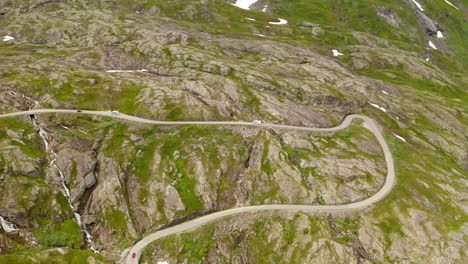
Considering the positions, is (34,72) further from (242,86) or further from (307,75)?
(307,75)

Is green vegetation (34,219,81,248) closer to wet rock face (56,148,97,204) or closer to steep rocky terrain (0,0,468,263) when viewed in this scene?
steep rocky terrain (0,0,468,263)

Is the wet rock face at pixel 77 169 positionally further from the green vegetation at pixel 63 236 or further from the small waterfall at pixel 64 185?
the green vegetation at pixel 63 236

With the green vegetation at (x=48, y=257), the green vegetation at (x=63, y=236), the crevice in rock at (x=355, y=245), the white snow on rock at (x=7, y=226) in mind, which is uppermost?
the green vegetation at (x=48, y=257)

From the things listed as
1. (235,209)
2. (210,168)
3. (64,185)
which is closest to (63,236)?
(64,185)

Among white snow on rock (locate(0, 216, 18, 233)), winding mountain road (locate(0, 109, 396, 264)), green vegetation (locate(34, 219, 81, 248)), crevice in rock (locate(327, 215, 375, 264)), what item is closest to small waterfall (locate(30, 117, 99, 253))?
green vegetation (locate(34, 219, 81, 248))

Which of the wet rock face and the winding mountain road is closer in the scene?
the winding mountain road

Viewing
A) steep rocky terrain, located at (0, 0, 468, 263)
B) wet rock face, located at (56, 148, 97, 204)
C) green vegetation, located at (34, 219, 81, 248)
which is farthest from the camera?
→ wet rock face, located at (56, 148, 97, 204)

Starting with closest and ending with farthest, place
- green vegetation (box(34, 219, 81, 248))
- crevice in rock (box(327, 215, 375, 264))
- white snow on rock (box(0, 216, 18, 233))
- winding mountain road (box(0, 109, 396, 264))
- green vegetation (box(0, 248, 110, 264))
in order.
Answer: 1. green vegetation (box(0, 248, 110, 264))
2. white snow on rock (box(0, 216, 18, 233))
3. green vegetation (box(34, 219, 81, 248))
4. winding mountain road (box(0, 109, 396, 264))
5. crevice in rock (box(327, 215, 375, 264))

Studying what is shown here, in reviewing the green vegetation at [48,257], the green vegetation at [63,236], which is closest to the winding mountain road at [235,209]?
the green vegetation at [48,257]

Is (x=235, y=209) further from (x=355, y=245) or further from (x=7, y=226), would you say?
(x=7, y=226)

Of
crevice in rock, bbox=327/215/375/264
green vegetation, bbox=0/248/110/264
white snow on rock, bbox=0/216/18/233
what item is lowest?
white snow on rock, bbox=0/216/18/233

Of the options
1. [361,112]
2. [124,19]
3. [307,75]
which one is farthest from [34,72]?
[361,112]
